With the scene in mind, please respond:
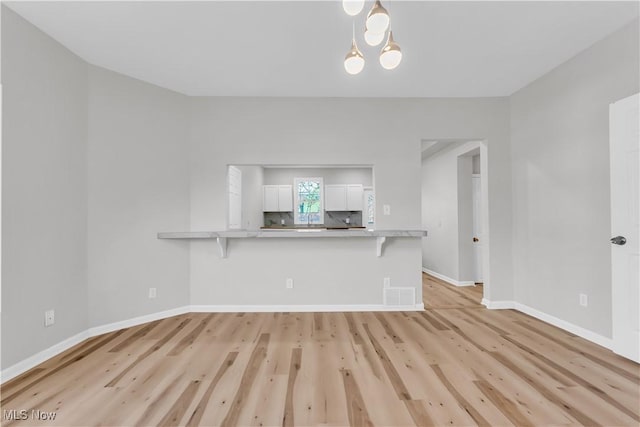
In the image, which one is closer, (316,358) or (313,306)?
(316,358)

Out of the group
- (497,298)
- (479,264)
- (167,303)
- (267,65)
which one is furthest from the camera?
(479,264)

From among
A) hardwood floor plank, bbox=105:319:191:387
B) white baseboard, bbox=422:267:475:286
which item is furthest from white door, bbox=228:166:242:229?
white baseboard, bbox=422:267:475:286

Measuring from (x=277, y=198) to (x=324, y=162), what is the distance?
360 centimetres

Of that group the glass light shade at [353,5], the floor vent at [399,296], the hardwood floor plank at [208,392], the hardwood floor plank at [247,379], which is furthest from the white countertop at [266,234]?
the glass light shade at [353,5]

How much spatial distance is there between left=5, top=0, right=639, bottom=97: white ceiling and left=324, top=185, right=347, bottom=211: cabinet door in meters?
3.81

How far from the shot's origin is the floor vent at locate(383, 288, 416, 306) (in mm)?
3674

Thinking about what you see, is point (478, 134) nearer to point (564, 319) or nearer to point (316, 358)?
point (564, 319)

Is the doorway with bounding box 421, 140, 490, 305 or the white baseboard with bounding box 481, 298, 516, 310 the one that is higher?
the doorway with bounding box 421, 140, 490, 305

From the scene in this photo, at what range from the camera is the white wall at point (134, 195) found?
300 cm

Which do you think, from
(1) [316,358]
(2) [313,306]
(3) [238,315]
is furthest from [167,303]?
(1) [316,358]

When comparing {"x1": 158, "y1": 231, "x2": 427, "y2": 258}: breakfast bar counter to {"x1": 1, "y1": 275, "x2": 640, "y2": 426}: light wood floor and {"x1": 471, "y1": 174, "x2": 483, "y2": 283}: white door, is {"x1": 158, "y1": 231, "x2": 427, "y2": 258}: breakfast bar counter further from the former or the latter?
{"x1": 471, "y1": 174, "x2": 483, "y2": 283}: white door

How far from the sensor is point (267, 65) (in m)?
2.97

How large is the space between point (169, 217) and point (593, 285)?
14.5ft

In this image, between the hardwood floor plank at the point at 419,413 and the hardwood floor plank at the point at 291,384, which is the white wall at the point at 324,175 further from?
the hardwood floor plank at the point at 419,413
